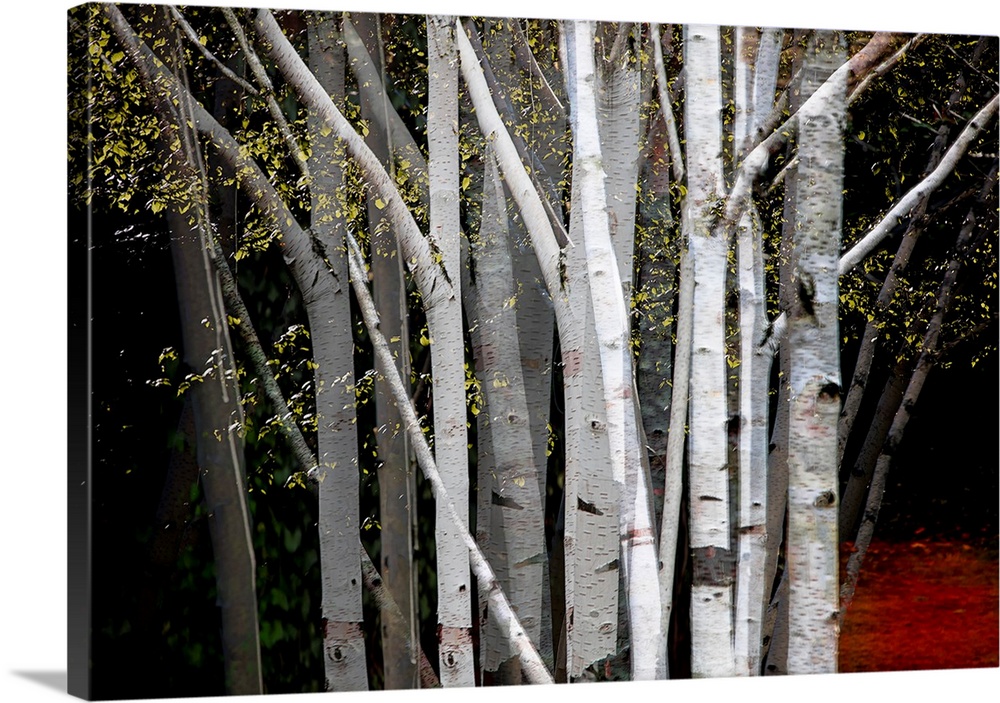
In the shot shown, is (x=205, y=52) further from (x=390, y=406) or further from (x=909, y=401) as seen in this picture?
(x=909, y=401)

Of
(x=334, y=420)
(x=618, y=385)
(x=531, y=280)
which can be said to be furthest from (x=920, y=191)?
(x=334, y=420)

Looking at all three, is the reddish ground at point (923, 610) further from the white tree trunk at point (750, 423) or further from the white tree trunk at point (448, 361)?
the white tree trunk at point (448, 361)

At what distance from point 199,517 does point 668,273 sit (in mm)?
2223

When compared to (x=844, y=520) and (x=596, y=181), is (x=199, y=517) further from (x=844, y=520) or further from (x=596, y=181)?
(x=844, y=520)

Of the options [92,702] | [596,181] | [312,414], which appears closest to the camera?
[92,702]

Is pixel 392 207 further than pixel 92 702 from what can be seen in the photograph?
Yes

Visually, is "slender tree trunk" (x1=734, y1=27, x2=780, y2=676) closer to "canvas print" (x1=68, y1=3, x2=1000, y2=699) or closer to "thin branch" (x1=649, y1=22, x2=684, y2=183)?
"canvas print" (x1=68, y1=3, x2=1000, y2=699)

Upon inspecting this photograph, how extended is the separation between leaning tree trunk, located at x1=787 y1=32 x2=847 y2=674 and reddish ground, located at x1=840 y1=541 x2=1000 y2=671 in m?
0.17

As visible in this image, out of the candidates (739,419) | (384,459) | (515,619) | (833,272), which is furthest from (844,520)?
(384,459)

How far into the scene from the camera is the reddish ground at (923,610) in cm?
637

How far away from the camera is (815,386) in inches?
246

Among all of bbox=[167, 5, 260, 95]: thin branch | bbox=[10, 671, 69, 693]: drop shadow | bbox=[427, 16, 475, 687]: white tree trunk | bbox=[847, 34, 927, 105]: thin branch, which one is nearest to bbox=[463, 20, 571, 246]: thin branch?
bbox=[427, 16, 475, 687]: white tree trunk

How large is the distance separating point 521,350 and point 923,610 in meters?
2.29

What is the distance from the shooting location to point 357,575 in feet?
18.6
